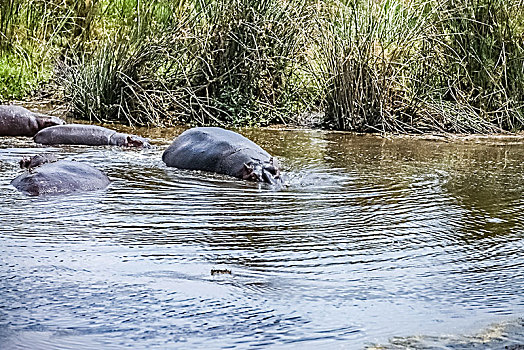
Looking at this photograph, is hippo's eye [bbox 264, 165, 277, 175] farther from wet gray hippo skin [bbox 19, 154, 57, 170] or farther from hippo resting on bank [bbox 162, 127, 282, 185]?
wet gray hippo skin [bbox 19, 154, 57, 170]

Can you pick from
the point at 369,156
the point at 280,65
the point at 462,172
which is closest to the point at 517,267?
the point at 462,172

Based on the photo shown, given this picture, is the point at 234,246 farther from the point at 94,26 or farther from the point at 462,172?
the point at 94,26

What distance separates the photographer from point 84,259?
13.6 feet

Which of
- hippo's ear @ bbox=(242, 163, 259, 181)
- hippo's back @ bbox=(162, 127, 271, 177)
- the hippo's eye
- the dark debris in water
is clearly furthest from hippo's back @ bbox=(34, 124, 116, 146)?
the dark debris in water

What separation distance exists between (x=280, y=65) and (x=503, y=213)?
5515 millimetres

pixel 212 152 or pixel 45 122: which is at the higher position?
pixel 45 122

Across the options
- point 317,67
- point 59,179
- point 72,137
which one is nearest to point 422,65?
point 317,67

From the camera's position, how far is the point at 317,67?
34.8ft

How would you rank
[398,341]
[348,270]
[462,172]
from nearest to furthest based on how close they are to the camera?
[398,341], [348,270], [462,172]

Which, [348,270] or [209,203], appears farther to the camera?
[209,203]

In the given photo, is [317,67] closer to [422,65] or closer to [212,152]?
[422,65]

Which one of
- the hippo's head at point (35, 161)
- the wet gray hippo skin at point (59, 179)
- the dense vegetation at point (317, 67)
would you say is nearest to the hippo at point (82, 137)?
the hippo's head at point (35, 161)

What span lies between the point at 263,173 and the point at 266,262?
2448mm

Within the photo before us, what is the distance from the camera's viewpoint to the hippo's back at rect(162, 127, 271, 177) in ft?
22.7
